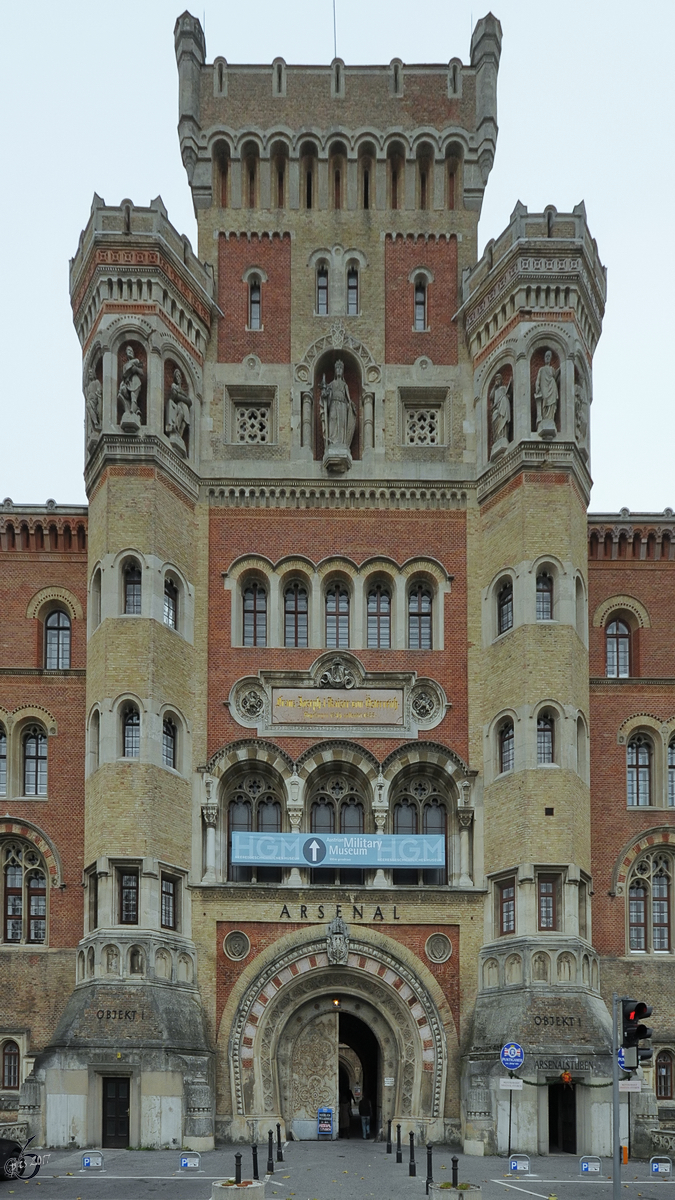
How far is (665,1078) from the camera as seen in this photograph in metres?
47.7

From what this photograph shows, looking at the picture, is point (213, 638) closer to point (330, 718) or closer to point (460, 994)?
point (330, 718)

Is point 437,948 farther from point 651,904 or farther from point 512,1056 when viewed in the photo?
point 512,1056

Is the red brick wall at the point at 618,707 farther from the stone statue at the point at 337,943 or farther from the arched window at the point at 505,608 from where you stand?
the stone statue at the point at 337,943

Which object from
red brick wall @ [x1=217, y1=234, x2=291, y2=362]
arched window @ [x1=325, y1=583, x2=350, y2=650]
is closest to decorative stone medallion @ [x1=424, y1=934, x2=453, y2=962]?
arched window @ [x1=325, y1=583, x2=350, y2=650]

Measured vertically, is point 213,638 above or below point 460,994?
above

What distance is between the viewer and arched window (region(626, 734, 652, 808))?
49.8 meters

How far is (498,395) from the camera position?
49719mm

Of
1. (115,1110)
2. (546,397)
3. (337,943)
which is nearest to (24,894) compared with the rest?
(115,1110)

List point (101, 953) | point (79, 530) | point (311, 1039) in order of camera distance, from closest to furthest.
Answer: point (101, 953), point (311, 1039), point (79, 530)

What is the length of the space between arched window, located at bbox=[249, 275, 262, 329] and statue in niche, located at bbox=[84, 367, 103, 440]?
574 centimetres

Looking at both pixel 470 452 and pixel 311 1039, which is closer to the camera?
pixel 311 1039

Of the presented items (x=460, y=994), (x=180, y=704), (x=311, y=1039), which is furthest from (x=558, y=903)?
(x=180, y=704)

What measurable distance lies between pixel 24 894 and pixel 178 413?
1446 cm

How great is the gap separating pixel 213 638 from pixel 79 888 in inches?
317
